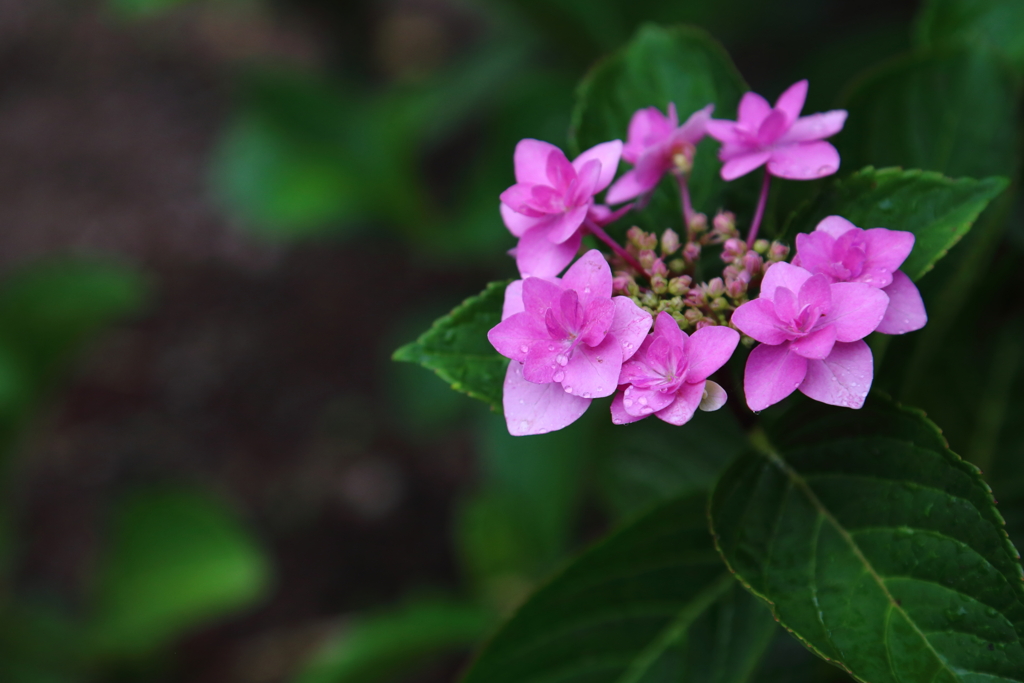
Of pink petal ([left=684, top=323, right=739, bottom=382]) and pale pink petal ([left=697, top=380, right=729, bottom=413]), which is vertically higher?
pink petal ([left=684, top=323, right=739, bottom=382])

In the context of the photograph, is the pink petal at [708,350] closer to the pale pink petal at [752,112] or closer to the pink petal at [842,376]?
the pink petal at [842,376]

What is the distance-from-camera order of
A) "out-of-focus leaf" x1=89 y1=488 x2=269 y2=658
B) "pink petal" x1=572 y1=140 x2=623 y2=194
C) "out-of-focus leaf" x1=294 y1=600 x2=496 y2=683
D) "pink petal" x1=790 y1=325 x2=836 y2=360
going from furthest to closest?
"out-of-focus leaf" x1=89 y1=488 x2=269 y2=658 → "out-of-focus leaf" x1=294 y1=600 x2=496 y2=683 → "pink petal" x1=572 y1=140 x2=623 y2=194 → "pink petal" x1=790 y1=325 x2=836 y2=360

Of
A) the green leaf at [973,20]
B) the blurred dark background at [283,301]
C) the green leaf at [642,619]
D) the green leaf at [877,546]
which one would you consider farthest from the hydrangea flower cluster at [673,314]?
the blurred dark background at [283,301]

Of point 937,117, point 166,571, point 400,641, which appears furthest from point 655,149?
point 166,571

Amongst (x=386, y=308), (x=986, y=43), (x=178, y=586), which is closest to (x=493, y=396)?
(x=986, y=43)

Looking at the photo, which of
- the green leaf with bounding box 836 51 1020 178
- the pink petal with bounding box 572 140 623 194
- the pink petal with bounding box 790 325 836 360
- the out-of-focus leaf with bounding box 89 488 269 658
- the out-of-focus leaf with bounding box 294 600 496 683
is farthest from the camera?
the out-of-focus leaf with bounding box 89 488 269 658

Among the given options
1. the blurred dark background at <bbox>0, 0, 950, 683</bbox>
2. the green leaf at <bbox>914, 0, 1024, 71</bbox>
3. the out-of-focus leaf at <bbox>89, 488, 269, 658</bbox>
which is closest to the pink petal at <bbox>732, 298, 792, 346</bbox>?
the green leaf at <bbox>914, 0, 1024, 71</bbox>

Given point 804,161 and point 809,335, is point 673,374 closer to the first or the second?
point 809,335

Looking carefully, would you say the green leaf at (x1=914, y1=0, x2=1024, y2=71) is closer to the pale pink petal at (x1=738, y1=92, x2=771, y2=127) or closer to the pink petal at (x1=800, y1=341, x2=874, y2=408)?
the pale pink petal at (x1=738, y1=92, x2=771, y2=127)

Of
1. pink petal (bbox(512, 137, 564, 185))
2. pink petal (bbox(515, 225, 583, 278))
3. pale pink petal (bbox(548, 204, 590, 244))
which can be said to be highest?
pink petal (bbox(512, 137, 564, 185))
